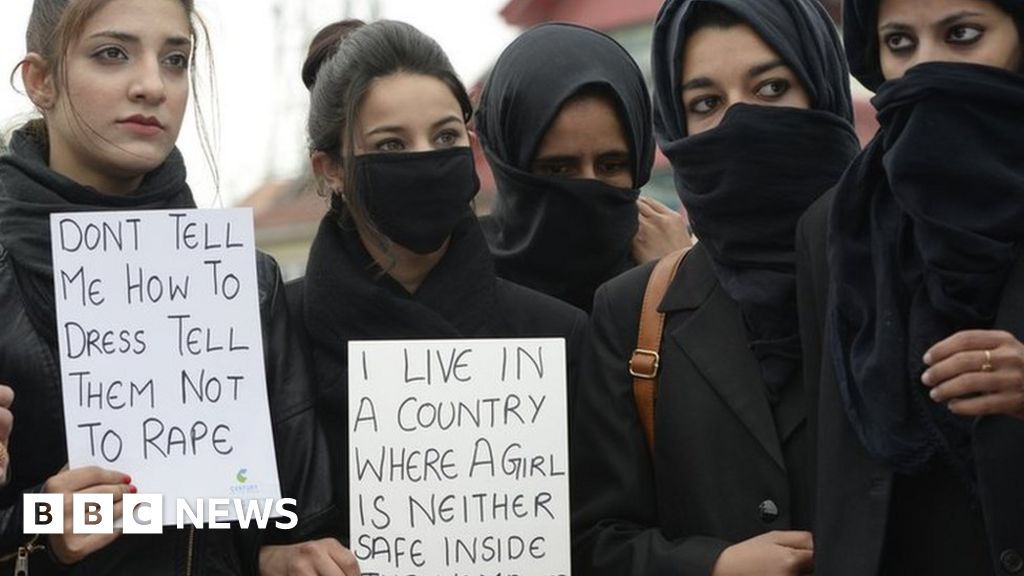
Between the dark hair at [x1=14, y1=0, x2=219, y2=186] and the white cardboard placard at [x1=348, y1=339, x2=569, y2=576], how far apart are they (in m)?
0.77

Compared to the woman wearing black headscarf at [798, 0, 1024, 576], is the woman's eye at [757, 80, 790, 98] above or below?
above

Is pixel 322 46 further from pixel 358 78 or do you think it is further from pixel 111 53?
pixel 111 53

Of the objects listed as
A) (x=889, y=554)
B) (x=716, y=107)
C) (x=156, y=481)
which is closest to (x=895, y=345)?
(x=889, y=554)

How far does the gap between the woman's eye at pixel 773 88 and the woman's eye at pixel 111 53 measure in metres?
1.46

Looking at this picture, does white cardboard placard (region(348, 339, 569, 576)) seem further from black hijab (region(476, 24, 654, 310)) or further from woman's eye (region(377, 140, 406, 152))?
black hijab (region(476, 24, 654, 310))

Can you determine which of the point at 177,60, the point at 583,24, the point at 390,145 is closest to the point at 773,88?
the point at 390,145

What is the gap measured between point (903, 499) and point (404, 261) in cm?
143

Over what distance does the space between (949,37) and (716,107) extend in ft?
2.35

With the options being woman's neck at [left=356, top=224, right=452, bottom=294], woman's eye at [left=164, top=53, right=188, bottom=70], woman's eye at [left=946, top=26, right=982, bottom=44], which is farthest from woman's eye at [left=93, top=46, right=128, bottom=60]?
woman's eye at [left=946, top=26, right=982, bottom=44]

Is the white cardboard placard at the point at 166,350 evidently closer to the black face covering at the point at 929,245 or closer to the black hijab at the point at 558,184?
the black hijab at the point at 558,184

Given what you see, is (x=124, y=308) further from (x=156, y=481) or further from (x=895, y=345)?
(x=895, y=345)

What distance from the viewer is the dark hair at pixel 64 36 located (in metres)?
4.38

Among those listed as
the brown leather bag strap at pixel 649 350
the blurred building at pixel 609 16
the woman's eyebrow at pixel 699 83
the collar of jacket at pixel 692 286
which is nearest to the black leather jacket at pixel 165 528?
the brown leather bag strap at pixel 649 350

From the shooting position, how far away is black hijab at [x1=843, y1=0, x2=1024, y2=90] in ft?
12.9
